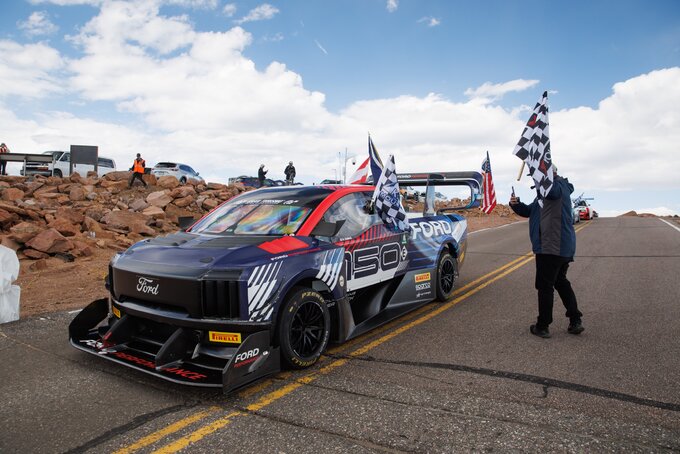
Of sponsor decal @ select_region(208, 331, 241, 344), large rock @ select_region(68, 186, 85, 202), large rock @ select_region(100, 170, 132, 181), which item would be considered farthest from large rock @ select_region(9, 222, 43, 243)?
large rock @ select_region(100, 170, 132, 181)

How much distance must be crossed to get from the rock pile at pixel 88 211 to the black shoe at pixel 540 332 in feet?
32.5

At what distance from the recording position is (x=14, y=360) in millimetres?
4375

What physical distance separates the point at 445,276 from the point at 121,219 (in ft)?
38.6

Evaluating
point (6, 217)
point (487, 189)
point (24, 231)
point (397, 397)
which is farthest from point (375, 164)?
point (6, 217)

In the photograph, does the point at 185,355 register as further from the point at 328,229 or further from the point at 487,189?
the point at 487,189

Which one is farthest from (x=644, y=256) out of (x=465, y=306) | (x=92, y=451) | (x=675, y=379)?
(x=92, y=451)

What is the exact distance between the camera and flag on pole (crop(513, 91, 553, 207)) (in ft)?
16.3

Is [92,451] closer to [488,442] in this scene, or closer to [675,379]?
[488,442]

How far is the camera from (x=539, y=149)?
5055 mm

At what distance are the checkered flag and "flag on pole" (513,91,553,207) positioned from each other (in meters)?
1.40

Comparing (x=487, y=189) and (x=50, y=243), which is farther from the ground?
(x=487, y=189)

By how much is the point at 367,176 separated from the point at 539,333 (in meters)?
4.05

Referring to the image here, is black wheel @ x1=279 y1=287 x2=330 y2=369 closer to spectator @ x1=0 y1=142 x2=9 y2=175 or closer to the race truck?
the race truck

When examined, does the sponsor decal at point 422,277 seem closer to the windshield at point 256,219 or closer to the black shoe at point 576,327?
the black shoe at point 576,327
